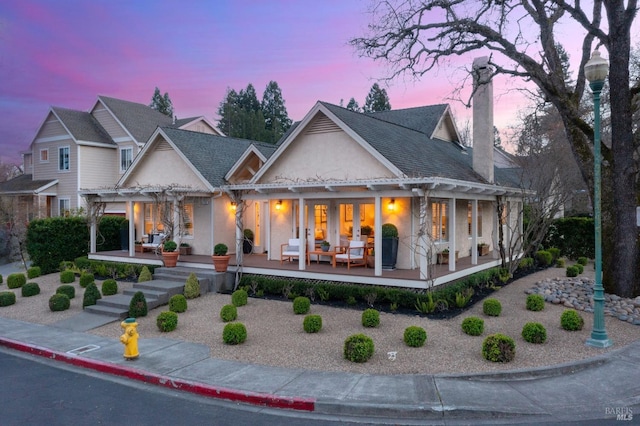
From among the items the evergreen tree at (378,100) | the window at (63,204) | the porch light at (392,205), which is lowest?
the porch light at (392,205)

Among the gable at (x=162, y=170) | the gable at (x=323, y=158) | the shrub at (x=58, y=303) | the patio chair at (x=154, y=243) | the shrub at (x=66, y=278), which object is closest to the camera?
the shrub at (x=58, y=303)

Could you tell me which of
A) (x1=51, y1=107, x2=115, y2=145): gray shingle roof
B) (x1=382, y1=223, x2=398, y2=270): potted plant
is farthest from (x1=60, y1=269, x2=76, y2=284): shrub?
(x1=51, y1=107, x2=115, y2=145): gray shingle roof

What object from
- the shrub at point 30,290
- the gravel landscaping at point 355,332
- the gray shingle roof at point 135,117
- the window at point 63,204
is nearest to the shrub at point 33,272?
the shrub at point 30,290

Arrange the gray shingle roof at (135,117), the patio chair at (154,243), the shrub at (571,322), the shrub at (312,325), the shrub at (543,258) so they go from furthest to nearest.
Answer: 1. the gray shingle roof at (135,117)
2. the shrub at (543,258)
3. the patio chair at (154,243)
4. the shrub at (312,325)
5. the shrub at (571,322)

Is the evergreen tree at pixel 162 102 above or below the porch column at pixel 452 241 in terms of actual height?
above

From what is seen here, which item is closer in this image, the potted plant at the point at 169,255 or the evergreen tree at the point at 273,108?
the potted plant at the point at 169,255

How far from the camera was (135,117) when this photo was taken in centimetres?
3006

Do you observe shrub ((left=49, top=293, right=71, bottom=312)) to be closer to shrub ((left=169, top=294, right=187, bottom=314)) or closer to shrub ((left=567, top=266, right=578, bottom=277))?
shrub ((left=169, top=294, right=187, bottom=314))

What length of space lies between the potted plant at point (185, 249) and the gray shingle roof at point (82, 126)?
1445 centimetres

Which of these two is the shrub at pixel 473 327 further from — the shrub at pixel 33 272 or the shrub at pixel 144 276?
the shrub at pixel 33 272

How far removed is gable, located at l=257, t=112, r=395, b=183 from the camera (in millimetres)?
13539

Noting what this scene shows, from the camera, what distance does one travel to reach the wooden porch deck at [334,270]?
465 inches

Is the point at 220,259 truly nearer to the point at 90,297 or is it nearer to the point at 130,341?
the point at 90,297

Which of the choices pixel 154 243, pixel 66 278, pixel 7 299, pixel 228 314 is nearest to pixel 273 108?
pixel 154 243
